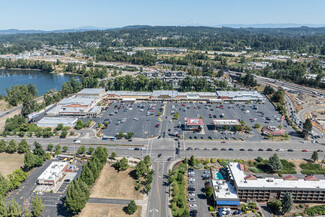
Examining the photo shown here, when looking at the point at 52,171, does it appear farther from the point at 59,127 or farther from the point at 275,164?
the point at 275,164

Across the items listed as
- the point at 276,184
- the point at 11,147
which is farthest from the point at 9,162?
the point at 276,184

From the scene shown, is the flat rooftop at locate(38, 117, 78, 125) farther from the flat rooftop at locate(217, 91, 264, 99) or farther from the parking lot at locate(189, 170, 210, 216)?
the flat rooftop at locate(217, 91, 264, 99)

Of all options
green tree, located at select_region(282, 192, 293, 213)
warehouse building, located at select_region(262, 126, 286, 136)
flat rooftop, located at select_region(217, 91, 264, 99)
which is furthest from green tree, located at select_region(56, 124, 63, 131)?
flat rooftop, located at select_region(217, 91, 264, 99)

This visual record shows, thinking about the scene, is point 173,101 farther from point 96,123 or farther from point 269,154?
point 269,154

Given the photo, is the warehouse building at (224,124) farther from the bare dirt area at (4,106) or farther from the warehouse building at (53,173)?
the bare dirt area at (4,106)

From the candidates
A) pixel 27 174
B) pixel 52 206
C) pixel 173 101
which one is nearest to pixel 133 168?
pixel 52 206

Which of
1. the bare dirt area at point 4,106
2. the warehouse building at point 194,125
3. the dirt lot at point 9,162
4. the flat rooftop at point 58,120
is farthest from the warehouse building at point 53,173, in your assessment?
the bare dirt area at point 4,106

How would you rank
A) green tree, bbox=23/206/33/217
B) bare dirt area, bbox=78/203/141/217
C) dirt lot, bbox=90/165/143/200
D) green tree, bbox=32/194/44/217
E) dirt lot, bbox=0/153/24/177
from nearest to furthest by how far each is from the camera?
1. green tree, bbox=23/206/33/217
2. green tree, bbox=32/194/44/217
3. bare dirt area, bbox=78/203/141/217
4. dirt lot, bbox=90/165/143/200
5. dirt lot, bbox=0/153/24/177
